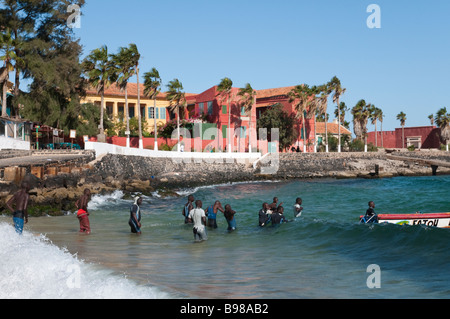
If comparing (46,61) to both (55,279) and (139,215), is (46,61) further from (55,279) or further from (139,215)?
(55,279)

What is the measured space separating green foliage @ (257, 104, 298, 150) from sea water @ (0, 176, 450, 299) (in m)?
43.8

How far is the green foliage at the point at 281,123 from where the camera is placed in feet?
208

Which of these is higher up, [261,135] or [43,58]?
[43,58]

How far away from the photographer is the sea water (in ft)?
26.8

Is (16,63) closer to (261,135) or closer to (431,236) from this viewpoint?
(261,135)

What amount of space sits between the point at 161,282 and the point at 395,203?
25.6m

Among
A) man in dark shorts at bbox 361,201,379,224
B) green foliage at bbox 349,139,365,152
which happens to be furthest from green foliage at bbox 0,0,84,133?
green foliage at bbox 349,139,365,152

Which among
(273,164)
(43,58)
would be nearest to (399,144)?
(273,164)

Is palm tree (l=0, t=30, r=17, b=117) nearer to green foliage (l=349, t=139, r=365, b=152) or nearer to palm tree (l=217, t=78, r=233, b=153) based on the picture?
palm tree (l=217, t=78, r=233, b=153)

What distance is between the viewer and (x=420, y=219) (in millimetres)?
17375

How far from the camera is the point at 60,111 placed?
47.9m

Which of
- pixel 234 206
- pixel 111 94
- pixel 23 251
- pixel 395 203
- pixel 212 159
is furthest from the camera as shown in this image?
pixel 111 94

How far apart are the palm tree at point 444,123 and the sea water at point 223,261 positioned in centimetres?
7244

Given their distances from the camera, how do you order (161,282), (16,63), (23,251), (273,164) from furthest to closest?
A: (273,164) → (16,63) → (23,251) → (161,282)
